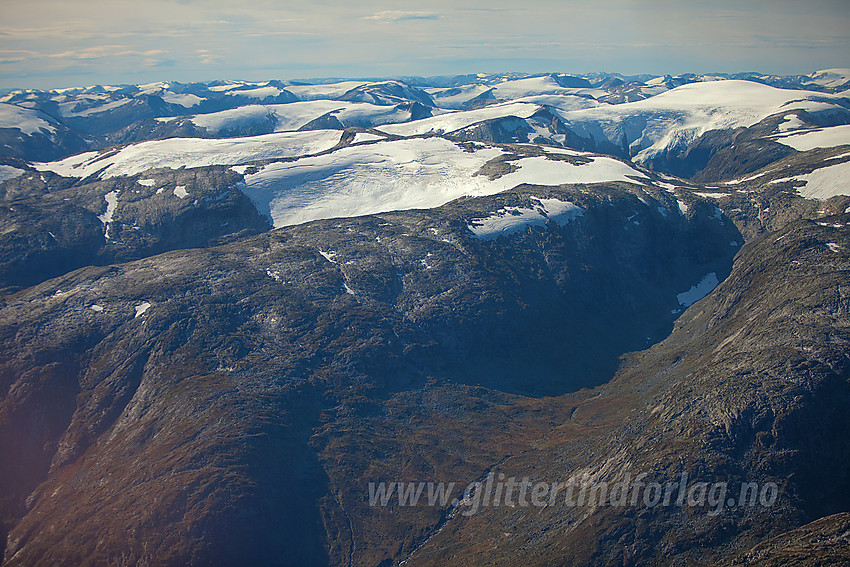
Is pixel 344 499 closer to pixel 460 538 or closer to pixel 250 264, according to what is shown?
pixel 460 538

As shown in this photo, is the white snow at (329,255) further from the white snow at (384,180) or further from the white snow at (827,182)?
the white snow at (827,182)

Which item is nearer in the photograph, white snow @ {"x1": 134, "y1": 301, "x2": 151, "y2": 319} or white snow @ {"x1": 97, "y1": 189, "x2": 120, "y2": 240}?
white snow @ {"x1": 134, "y1": 301, "x2": 151, "y2": 319}

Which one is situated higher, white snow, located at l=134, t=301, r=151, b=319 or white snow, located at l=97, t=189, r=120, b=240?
white snow, located at l=97, t=189, r=120, b=240

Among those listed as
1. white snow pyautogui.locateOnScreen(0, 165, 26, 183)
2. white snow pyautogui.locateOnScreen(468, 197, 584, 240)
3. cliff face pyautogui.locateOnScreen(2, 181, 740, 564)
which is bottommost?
cliff face pyautogui.locateOnScreen(2, 181, 740, 564)

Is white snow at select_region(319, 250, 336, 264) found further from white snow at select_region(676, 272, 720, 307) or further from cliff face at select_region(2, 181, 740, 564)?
white snow at select_region(676, 272, 720, 307)

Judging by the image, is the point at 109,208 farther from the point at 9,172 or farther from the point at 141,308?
the point at 141,308

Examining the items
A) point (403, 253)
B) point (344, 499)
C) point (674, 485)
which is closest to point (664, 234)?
point (403, 253)

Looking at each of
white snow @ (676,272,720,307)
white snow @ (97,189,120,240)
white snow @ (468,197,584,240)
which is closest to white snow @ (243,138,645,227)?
white snow @ (468,197,584,240)

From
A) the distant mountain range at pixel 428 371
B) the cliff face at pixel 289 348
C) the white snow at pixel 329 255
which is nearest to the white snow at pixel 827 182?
the distant mountain range at pixel 428 371
